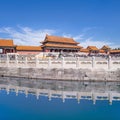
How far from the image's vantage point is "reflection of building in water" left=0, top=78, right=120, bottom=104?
1685cm

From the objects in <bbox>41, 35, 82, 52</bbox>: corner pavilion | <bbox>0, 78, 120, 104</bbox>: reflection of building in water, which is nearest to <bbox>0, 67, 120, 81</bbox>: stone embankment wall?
<bbox>0, 78, 120, 104</bbox>: reflection of building in water

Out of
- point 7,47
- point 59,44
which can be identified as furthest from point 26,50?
point 59,44

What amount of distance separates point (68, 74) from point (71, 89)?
382cm

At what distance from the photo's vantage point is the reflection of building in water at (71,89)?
664 inches

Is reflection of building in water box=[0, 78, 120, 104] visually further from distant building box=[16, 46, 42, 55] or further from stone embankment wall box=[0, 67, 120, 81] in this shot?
distant building box=[16, 46, 42, 55]

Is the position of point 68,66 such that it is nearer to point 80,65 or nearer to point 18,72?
point 80,65

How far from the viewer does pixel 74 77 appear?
23.0 meters

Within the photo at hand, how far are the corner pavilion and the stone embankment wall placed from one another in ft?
80.8

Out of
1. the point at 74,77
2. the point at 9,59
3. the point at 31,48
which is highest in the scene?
the point at 31,48

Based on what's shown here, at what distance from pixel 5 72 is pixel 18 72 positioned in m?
2.42

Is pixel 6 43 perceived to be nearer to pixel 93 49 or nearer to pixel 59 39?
pixel 59 39

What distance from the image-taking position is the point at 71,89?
19.6m

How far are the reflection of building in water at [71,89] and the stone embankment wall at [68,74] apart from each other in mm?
659

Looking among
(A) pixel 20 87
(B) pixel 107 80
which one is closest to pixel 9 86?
(A) pixel 20 87
